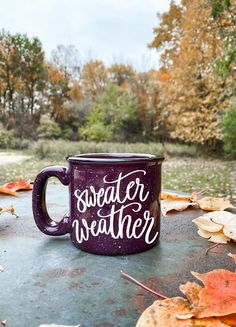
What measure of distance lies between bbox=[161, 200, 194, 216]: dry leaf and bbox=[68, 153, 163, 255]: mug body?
262 millimetres

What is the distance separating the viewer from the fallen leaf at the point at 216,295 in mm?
303

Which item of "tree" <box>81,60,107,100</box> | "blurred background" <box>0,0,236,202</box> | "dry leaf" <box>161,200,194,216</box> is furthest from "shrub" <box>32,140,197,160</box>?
"dry leaf" <box>161,200,194,216</box>

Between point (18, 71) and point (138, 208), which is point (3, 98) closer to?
point (18, 71)

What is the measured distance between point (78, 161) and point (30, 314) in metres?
0.24

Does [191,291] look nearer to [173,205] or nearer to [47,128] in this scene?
[173,205]

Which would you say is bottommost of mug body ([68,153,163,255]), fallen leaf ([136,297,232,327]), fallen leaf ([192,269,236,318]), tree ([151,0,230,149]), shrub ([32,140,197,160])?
shrub ([32,140,197,160])

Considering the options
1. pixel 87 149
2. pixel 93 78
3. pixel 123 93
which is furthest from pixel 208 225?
pixel 93 78

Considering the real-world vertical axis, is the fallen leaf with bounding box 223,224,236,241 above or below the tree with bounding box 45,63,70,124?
below

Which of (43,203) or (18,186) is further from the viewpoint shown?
(18,186)

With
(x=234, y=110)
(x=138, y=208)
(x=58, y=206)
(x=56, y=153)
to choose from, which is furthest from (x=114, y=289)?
(x=56, y=153)

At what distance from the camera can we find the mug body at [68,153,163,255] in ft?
1.53

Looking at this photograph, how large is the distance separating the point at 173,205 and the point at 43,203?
36cm

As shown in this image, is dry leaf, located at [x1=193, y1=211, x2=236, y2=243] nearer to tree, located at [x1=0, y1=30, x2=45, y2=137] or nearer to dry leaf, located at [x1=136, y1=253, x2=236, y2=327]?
dry leaf, located at [x1=136, y1=253, x2=236, y2=327]

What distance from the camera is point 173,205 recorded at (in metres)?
0.78
